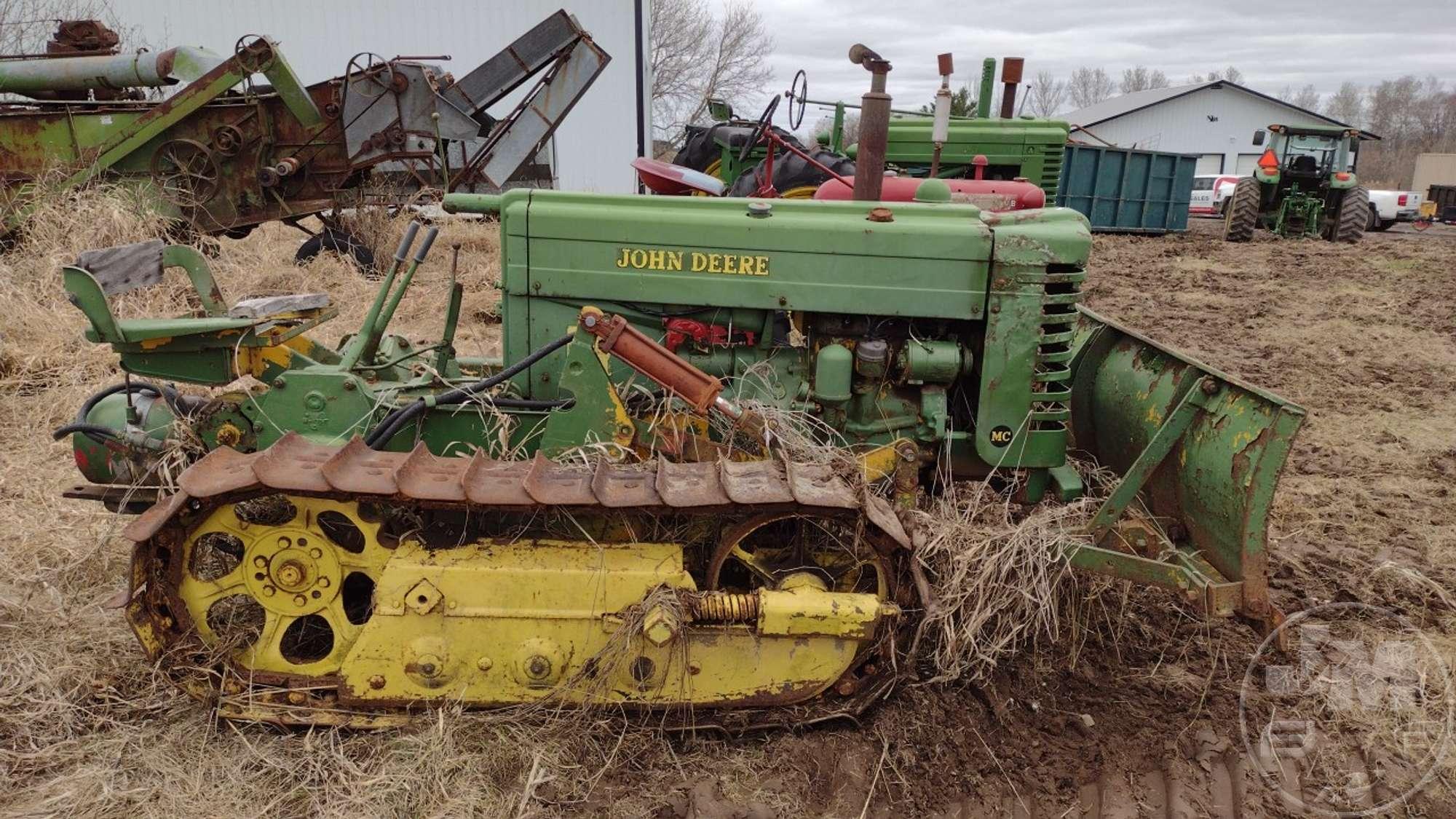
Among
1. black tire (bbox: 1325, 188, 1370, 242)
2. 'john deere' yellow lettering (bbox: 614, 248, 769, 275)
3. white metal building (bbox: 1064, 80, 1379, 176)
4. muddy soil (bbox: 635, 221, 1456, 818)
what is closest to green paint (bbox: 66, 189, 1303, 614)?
'john deere' yellow lettering (bbox: 614, 248, 769, 275)

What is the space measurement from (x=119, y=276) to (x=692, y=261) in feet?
6.62

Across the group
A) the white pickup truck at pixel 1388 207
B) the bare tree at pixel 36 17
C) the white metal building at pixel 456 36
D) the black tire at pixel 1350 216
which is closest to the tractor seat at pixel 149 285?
the bare tree at pixel 36 17

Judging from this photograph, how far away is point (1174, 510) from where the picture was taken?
342 centimetres

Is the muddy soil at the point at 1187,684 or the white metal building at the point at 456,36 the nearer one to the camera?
the muddy soil at the point at 1187,684

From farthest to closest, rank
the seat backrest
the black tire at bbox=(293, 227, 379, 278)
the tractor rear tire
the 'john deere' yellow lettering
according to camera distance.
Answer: the tractor rear tire < the black tire at bbox=(293, 227, 379, 278) < the 'john deere' yellow lettering < the seat backrest

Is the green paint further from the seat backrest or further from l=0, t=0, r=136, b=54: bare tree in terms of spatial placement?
l=0, t=0, r=136, b=54: bare tree

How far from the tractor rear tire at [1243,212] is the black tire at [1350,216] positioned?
153cm

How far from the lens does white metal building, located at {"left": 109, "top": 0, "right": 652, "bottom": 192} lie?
53.9ft

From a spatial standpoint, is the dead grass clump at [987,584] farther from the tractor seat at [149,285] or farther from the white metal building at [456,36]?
the white metal building at [456,36]

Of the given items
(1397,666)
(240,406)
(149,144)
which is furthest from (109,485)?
(149,144)

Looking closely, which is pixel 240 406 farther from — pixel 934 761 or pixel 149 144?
pixel 149 144

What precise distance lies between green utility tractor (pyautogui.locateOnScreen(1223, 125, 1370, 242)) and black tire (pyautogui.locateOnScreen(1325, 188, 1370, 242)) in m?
0.01

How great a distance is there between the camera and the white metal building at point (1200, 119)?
41.9m

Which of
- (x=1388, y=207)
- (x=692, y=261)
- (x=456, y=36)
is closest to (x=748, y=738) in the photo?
(x=692, y=261)
